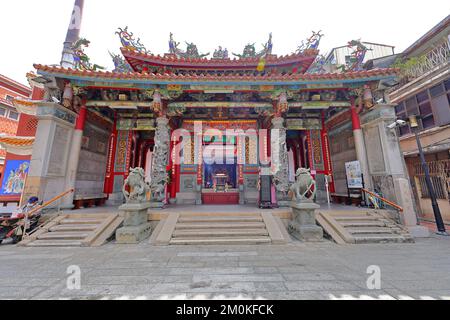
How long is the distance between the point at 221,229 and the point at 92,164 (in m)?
7.28

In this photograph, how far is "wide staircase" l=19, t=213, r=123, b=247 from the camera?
4781mm

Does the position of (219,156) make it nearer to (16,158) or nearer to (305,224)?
(305,224)

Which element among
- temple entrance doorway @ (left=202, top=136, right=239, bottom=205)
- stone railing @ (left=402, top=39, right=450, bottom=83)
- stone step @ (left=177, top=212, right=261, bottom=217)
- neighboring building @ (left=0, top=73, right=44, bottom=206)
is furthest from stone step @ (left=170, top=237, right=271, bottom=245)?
stone railing @ (left=402, top=39, right=450, bottom=83)

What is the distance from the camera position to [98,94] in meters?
8.02

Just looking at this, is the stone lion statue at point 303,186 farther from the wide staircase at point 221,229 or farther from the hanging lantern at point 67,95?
the hanging lantern at point 67,95

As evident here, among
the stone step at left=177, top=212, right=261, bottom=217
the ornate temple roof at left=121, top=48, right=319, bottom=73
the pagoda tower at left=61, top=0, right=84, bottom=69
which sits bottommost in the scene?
the stone step at left=177, top=212, right=261, bottom=217

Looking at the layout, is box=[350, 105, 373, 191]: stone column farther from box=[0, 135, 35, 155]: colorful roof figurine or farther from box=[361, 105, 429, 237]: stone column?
box=[0, 135, 35, 155]: colorful roof figurine

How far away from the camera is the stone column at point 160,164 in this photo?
6.91m

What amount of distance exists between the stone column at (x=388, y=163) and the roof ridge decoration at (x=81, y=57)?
11581mm

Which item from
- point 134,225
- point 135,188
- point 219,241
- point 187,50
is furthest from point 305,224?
point 187,50

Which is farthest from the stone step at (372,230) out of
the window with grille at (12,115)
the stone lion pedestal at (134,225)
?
the window with grille at (12,115)

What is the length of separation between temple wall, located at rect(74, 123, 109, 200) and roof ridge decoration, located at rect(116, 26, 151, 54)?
436 cm

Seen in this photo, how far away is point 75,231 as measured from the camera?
5301mm
